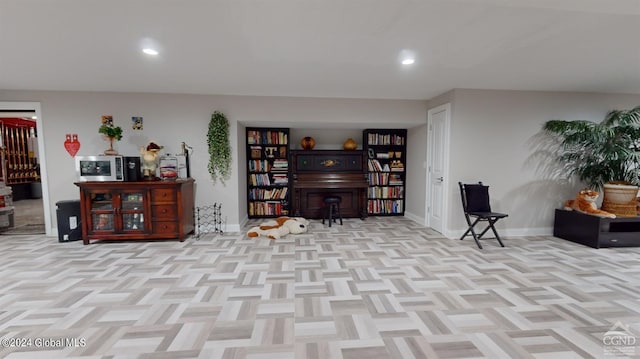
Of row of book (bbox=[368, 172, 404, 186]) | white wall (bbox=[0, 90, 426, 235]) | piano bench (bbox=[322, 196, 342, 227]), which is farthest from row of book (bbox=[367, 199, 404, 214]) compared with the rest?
white wall (bbox=[0, 90, 426, 235])

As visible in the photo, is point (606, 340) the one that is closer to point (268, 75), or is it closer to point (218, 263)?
point (218, 263)

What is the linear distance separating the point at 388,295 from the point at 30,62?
14.7 feet

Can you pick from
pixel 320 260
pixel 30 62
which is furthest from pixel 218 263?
pixel 30 62

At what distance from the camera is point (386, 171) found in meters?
5.68

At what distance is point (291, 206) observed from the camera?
5508mm

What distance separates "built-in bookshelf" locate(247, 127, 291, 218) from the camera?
5.38 meters

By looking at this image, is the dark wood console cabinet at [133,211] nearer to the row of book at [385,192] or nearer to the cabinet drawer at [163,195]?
the cabinet drawer at [163,195]

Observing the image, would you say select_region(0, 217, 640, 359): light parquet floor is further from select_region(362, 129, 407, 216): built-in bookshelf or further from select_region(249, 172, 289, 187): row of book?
select_region(362, 129, 407, 216): built-in bookshelf

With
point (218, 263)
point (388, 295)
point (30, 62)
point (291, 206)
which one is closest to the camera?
point (388, 295)

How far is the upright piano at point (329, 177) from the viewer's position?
17.4 ft

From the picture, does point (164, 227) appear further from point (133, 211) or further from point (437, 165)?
point (437, 165)

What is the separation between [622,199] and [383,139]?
142 inches

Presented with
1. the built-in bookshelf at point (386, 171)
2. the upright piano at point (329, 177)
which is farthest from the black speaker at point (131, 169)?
the built-in bookshelf at point (386, 171)

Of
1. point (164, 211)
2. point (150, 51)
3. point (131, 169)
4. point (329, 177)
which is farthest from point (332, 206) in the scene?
point (150, 51)
